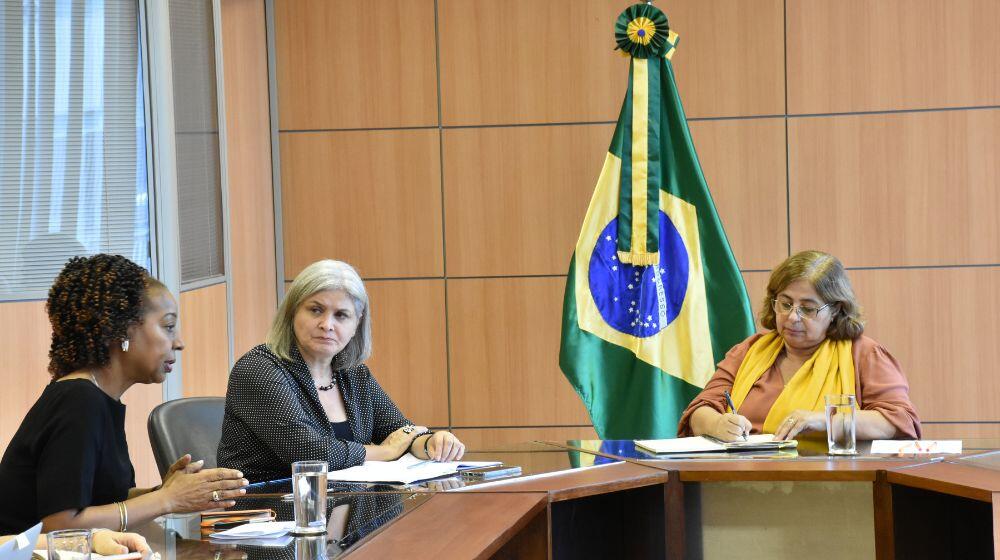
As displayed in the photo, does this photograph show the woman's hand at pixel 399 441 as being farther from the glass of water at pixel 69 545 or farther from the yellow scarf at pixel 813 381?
the glass of water at pixel 69 545

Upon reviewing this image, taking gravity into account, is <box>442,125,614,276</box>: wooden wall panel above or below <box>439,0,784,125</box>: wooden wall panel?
below

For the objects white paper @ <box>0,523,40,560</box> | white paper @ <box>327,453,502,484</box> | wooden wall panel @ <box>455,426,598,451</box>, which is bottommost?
wooden wall panel @ <box>455,426,598,451</box>

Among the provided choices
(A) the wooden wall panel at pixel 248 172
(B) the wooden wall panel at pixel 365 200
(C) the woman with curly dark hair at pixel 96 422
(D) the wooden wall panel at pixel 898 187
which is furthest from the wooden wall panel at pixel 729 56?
(C) the woman with curly dark hair at pixel 96 422

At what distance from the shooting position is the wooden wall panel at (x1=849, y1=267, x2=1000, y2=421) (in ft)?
16.3

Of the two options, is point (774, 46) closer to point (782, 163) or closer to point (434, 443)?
point (782, 163)

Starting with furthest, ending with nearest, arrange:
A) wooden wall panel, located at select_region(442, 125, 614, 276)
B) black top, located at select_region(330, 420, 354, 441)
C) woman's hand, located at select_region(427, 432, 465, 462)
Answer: wooden wall panel, located at select_region(442, 125, 614, 276)
black top, located at select_region(330, 420, 354, 441)
woman's hand, located at select_region(427, 432, 465, 462)

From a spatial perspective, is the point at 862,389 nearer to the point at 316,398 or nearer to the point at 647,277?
the point at 647,277

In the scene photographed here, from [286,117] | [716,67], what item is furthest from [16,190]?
[716,67]

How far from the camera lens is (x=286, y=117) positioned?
210 inches

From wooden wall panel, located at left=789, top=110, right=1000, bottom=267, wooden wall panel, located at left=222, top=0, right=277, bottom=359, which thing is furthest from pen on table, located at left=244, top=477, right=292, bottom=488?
wooden wall panel, located at left=789, top=110, right=1000, bottom=267

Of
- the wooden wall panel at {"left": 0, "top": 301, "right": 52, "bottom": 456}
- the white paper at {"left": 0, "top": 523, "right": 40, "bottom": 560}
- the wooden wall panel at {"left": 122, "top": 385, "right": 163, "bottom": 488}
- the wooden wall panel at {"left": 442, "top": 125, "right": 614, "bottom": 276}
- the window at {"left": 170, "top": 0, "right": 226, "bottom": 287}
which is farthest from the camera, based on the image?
the wooden wall panel at {"left": 442, "top": 125, "right": 614, "bottom": 276}

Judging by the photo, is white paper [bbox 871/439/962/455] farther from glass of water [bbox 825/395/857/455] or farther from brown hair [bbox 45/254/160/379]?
brown hair [bbox 45/254/160/379]

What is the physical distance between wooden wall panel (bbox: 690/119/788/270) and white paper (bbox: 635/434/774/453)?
7.03ft

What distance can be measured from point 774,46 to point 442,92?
5.12 ft
